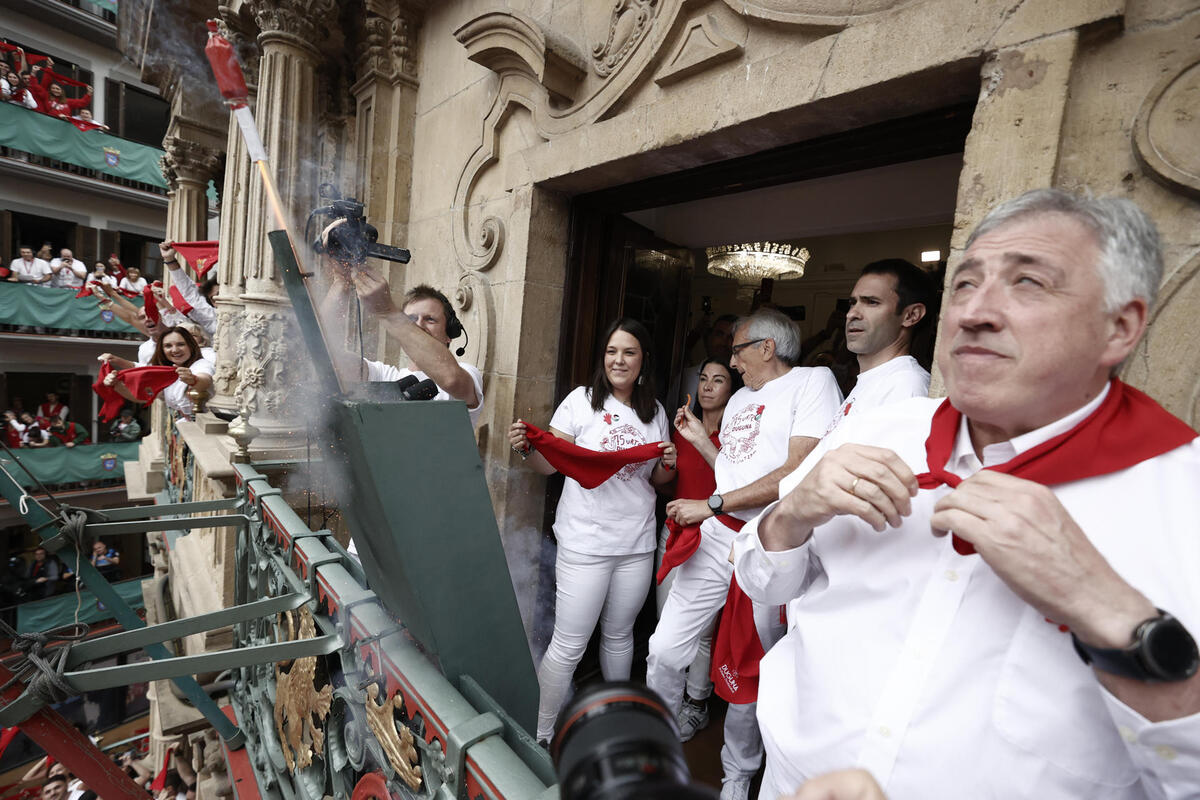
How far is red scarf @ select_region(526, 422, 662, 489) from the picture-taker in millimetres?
2867

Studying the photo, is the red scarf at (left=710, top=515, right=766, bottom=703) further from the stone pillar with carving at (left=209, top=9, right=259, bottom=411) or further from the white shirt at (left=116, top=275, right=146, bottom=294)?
the white shirt at (left=116, top=275, right=146, bottom=294)

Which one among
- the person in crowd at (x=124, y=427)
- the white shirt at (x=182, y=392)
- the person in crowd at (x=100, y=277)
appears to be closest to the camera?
the white shirt at (x=182, y=392)

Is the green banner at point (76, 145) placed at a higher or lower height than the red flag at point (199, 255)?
higher

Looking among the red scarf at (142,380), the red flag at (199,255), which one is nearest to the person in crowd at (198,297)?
the red flag at (199,255)

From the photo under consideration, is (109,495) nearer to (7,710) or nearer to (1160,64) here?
(7,710)

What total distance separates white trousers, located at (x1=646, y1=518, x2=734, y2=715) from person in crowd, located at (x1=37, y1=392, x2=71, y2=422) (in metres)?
23.5

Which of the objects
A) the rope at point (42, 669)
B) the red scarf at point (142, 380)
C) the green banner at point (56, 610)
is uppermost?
the red scarf at point (142, 380)

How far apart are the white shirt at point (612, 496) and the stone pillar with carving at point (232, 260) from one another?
3.54m

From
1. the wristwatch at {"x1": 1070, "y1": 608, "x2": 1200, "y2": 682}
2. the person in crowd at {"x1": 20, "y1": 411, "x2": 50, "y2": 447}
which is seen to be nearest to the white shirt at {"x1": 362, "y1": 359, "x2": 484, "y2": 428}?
the wristwatch at {"x1": 1070, "y1": 608, "x2": 1200, "y2": 682}

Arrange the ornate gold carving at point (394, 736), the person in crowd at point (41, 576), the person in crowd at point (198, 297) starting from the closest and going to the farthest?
the ornate gold carving at point (394, 736) < the person in crowd at point (198, 297) < the person in crowd at point (41, 576)

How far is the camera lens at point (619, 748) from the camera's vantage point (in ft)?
1.65

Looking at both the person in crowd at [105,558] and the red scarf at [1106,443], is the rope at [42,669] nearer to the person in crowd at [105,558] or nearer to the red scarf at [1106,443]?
the red scarf at [1106,443]

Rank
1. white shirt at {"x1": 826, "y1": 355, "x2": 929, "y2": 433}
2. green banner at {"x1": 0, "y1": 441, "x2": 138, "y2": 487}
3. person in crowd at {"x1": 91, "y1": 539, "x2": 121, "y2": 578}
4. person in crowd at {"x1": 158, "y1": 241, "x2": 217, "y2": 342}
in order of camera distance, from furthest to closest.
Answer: green banner at {"x1": 0, "y1": 441, "x2": 138, "y2": 487}
person in crowd at {"x1": 91, "y1": 539, "x2": 121, "y2": 578}
person in crowd at {"x1": 158, "y1": 241, "x2": 217, "y2": 342}
white shirt at {"x1": 826, "y1": 355, "x2": 929, "y2": 433}

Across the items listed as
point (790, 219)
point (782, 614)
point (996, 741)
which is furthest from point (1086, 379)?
point (790, 219)
